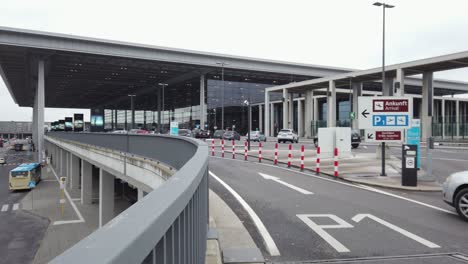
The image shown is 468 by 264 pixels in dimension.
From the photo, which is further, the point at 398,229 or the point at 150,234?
the point at 398,229

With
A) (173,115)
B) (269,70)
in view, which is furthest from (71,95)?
(269,70)

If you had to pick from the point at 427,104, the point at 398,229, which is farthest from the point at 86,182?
the point at 427,104

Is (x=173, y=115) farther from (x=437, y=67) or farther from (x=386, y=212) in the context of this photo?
(x=386, y=212)

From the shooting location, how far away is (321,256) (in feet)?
18.7

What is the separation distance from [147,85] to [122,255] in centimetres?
8611

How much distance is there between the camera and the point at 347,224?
7.51 meters

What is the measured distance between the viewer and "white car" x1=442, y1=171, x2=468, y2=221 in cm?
796

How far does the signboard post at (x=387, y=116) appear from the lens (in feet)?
46.3

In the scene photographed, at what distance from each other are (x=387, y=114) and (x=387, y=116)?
0.24 ft

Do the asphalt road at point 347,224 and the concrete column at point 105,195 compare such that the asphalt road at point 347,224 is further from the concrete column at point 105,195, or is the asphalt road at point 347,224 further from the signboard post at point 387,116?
the concrete column at point 105,195

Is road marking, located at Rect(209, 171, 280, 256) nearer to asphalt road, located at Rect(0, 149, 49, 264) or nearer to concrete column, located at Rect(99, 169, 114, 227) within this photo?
asphalt road, located at Rect(0, 149, 49, 264)

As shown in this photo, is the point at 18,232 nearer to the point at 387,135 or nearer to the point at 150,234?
the point at 387,135

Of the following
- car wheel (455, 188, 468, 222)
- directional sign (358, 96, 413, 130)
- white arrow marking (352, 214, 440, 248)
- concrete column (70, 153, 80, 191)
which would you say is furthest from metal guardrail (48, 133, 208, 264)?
concrete column (70, 153, 80, 191)

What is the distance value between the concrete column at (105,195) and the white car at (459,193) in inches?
984
